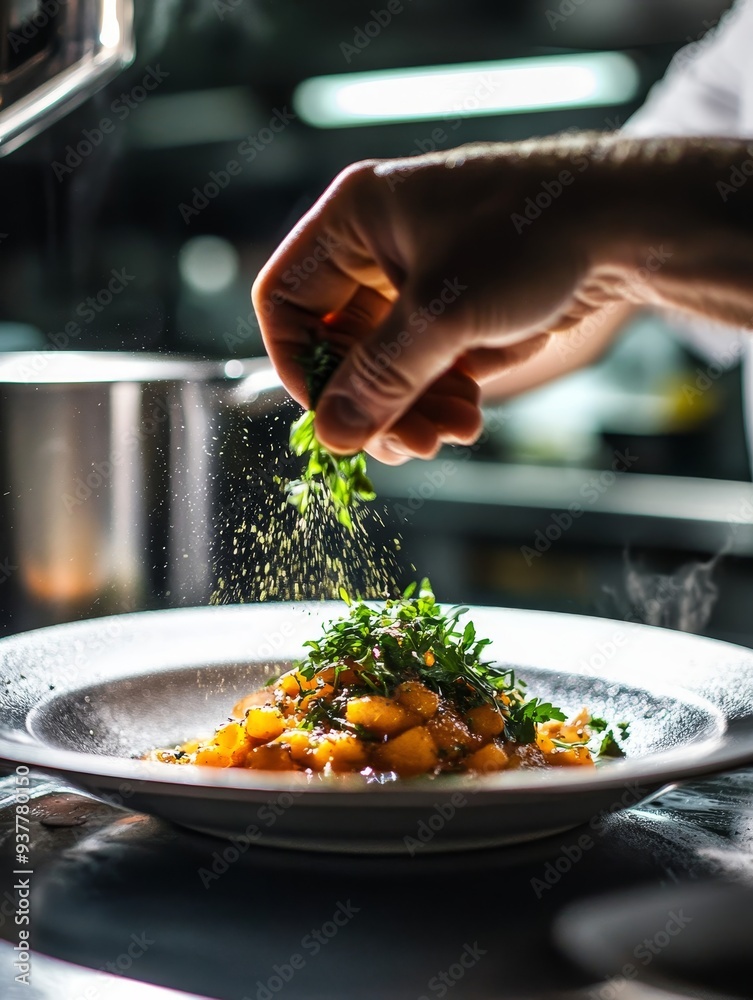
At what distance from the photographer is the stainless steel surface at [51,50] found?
1.04 m

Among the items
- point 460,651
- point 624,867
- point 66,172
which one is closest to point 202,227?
point 66,172

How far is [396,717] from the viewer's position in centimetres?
92

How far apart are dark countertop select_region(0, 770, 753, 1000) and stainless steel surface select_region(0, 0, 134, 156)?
0.70m

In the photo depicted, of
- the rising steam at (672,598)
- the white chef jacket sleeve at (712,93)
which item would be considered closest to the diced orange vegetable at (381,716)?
the rising steam at (672,598)

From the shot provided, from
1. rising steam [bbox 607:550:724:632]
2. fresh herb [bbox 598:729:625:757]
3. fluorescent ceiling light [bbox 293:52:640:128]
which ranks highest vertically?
fluorescent ceiling light [bbox 293:52:640:128]

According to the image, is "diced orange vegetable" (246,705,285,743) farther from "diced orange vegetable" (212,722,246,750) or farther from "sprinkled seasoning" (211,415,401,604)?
"sprinkled seasoning" (211,415,401,604)

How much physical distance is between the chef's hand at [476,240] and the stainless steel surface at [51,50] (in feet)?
1.02

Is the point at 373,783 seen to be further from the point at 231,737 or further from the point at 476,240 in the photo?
the point at 476,240

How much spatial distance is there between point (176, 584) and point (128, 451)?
0.91 ft

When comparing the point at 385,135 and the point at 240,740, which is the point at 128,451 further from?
the point at 385,135

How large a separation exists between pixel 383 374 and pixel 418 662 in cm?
30

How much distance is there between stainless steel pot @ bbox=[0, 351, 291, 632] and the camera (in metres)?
1.82

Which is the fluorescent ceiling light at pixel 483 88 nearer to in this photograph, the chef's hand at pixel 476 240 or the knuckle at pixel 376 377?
the chef's hand at pixel 476 240

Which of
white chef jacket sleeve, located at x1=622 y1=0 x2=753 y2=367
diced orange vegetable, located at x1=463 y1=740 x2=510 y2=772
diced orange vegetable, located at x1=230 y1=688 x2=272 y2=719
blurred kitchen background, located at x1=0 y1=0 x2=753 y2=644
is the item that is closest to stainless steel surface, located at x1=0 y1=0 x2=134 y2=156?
diced orange vegetable, located at x1=230 y1=688 x2=272 y2=719
